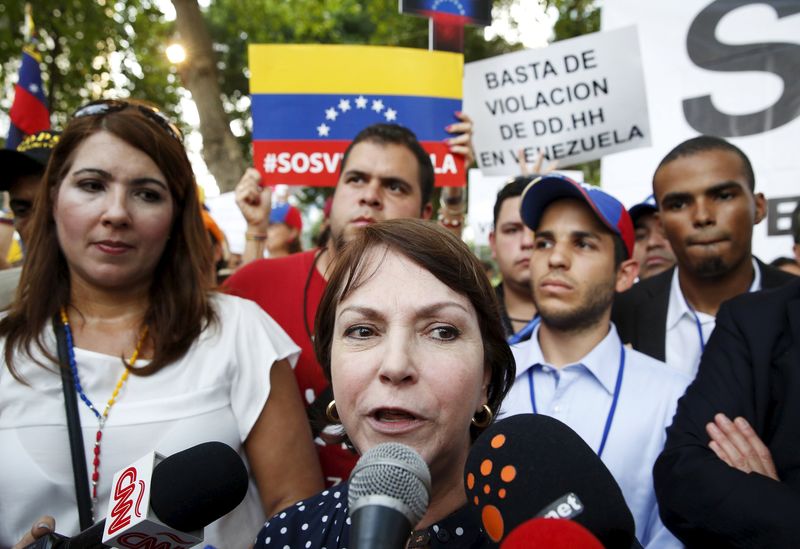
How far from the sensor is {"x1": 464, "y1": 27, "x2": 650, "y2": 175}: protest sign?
453cm

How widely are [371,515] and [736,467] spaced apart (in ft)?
5.24

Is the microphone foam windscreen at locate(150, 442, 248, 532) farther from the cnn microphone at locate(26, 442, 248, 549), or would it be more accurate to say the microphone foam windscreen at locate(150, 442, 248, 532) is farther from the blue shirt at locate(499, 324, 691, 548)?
the blue shirt at locate(499, 324, 691, 548)

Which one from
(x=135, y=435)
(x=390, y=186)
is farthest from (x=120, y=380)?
(x=390, y=186)

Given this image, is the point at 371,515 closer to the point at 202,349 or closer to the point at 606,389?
the point at 202,349

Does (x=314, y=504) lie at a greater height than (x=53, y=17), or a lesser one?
lesser

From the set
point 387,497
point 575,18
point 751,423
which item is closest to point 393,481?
point 387,497

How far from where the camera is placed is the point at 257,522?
2.30 metres

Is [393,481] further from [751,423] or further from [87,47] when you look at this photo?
[87,47]

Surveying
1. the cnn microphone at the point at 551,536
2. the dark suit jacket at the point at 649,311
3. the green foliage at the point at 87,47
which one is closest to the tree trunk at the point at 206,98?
the green foliage at the point at 87,47

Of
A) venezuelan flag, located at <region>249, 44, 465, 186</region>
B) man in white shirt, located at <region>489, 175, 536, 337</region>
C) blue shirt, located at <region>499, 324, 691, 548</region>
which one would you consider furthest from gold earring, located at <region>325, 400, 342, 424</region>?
venezuelan flag, located at <region>249, 44, 465, 186</region>

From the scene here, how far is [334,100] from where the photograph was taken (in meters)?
4.25

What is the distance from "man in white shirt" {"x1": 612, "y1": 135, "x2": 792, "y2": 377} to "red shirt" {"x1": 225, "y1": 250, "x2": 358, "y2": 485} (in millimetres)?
1495

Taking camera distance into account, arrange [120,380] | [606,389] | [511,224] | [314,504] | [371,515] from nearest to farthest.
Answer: [371,515]
[314,504]
[120,380]
[606,389]
[511,224]

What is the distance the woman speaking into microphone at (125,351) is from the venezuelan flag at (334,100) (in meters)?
1.66
